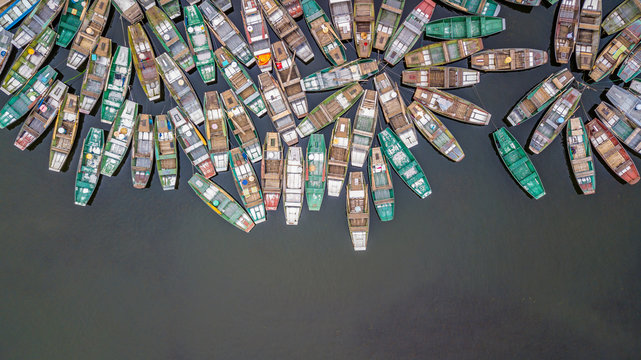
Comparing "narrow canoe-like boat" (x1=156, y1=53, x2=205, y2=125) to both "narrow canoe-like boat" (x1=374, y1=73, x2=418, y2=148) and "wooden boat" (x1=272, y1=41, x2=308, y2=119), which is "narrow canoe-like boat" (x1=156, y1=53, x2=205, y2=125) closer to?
"wooden boat" (x1=272, y1=41, x2=308, y2=119)

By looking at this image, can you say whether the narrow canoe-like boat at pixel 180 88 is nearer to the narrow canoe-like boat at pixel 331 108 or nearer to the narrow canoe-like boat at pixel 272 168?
the narrow canoe-like boat at pixel 272 168

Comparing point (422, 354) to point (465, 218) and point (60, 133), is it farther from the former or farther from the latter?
point (60, 133)

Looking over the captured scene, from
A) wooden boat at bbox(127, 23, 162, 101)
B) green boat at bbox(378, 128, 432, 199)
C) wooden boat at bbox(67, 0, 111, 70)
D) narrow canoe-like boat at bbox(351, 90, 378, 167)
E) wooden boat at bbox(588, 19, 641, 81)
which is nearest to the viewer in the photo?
wooden boat at bbox(588, 19, 641, 81)

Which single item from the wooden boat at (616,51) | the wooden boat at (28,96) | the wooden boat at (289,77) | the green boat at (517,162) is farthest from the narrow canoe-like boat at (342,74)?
the wooden boat at (28,96)

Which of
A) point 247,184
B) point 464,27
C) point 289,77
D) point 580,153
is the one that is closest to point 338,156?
point 289,77

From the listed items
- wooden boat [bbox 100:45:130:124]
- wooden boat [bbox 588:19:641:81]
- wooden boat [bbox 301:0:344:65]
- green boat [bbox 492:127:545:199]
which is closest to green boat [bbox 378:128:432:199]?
green boat [bbox 492:127:545:199]

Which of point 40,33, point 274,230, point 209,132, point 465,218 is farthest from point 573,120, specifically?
point 40,33
